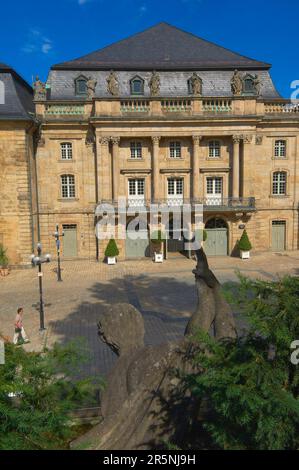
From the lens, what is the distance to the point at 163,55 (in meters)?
31.4

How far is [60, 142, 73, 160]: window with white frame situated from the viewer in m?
29.4

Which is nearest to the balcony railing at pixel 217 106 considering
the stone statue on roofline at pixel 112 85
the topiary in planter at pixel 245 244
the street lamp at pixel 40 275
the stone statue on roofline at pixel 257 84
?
the stone statue on roofline at pixel 257 84

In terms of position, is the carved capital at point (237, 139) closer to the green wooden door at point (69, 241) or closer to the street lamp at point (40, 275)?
the green wooden door at point (69, 241)

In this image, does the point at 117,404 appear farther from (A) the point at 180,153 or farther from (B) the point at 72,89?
(B) the point at 72,89

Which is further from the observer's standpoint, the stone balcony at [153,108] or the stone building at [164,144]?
the stone building at [164,144]

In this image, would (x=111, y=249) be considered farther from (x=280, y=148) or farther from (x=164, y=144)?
(x=280, y=148)

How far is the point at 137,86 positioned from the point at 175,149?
5760 millimetres

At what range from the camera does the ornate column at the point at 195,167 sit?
95.5 ft

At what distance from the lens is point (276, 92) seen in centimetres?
3062

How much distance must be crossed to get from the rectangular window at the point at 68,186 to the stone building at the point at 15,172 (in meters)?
2.85

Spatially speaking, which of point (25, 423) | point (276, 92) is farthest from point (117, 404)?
point (276, 92)

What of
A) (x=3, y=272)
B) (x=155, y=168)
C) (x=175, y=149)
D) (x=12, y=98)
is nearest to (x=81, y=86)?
(x=12, y=98)

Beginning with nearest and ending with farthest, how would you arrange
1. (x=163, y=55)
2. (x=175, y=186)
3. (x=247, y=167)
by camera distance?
1. (x=247, y=167)
2. (x=175, y=186)
3. (x=163, y=55)

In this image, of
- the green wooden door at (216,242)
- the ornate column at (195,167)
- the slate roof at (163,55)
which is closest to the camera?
the ornate column at (195,167)
